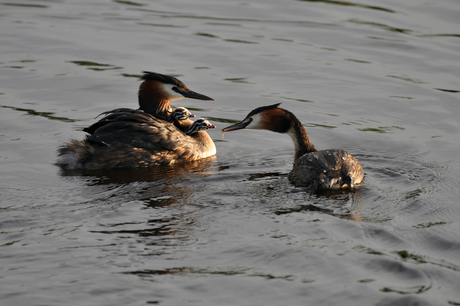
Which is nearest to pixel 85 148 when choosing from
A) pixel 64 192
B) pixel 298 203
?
pixel 64 192

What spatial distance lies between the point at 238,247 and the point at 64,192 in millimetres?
2297

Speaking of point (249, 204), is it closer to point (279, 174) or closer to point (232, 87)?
point (279, 174)

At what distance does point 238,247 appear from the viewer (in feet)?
17.5

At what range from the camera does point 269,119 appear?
7.89 metres

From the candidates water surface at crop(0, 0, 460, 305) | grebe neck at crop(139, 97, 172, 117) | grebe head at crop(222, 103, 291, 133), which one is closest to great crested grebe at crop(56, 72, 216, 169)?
water surface at crop(0, 0, 460, 305)

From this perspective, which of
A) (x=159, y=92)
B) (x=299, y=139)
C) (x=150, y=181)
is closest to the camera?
(x=150, y=181)

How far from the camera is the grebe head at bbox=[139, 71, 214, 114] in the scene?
849cm

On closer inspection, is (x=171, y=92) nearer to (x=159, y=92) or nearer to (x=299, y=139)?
(x=159, y=92)

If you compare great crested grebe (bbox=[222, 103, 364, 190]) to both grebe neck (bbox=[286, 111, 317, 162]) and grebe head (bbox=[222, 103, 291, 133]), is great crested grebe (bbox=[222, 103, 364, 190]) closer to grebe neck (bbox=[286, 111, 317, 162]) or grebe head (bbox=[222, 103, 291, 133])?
grebe neck (bbox=[286, 111, 317, 162])

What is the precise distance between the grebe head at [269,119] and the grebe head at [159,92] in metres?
0.86

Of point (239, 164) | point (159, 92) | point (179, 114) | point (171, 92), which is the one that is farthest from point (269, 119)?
point (159, 92)

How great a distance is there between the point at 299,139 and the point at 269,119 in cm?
48

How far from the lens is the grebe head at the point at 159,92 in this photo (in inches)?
334

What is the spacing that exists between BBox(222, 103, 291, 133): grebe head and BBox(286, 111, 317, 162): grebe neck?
0.21 ft
